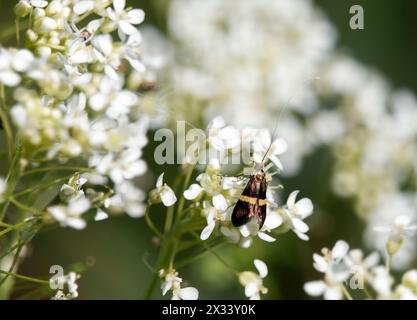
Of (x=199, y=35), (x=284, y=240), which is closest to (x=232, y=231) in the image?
(x=284, y=240)

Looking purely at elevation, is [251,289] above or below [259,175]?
below

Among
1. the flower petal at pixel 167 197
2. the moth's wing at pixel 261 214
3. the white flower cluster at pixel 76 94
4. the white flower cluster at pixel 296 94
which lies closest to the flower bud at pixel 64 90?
the white flower cluster at pixel 76 94

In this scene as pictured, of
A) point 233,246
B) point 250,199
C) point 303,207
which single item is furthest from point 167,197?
point 233,246

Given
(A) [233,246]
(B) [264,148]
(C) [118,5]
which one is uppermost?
(C) [118,5]

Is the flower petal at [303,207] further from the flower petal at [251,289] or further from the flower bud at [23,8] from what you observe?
the flower bud at [23,8]

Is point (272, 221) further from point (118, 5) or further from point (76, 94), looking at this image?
point (118, 5)

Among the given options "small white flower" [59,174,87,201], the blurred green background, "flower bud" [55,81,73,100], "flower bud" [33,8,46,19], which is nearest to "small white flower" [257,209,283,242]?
"small white flower" [59,174,87,201]

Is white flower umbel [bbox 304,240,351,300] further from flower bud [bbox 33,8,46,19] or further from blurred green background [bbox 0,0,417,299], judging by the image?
blurred green background [bbox 0,0,417,299]
